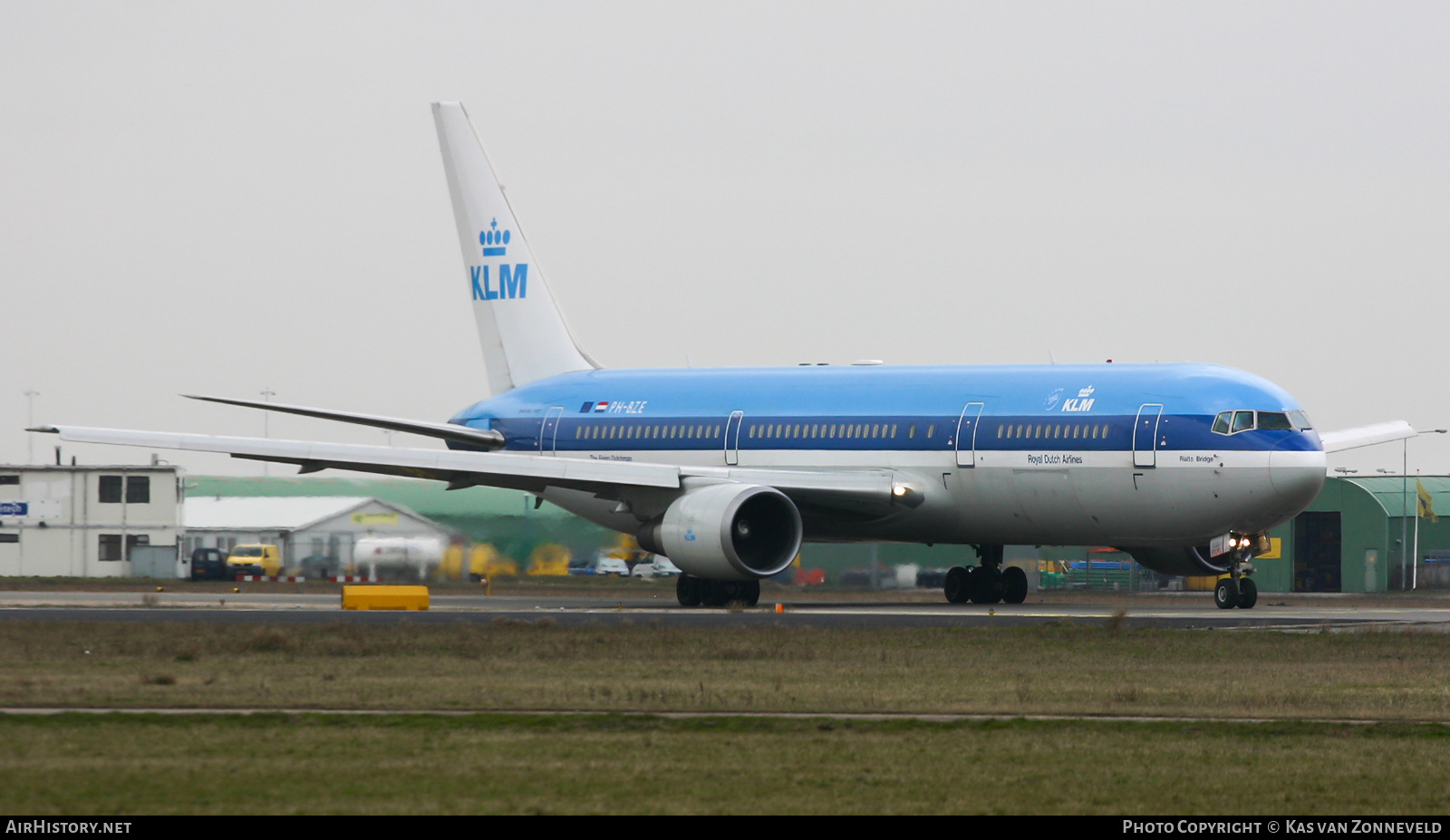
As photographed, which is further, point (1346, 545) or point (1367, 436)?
point (1346, 545)

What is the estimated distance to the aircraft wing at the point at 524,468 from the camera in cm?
3888

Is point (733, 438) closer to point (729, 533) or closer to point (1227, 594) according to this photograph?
point (729, 533)

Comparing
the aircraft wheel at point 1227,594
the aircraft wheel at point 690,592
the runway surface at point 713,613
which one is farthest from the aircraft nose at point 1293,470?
the aircraft wheel at point 690,592

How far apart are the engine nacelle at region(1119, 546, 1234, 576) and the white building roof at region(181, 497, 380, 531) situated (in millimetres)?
31380

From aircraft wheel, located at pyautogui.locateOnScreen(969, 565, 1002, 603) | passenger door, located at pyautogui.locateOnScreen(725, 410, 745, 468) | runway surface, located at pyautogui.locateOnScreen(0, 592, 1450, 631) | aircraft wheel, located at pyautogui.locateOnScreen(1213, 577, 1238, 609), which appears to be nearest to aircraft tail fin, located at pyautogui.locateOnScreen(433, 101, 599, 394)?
runway surface, located at pyautogui.locateOnScreen(0, 592, 1450, 631)

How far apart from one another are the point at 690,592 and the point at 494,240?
1500cm

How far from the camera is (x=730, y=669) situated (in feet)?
76.6

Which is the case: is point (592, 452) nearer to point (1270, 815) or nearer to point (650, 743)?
point (650, 743)

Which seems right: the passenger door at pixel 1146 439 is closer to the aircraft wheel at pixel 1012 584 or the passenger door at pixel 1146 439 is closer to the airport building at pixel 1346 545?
the aircraft wheel at pixel 1012 584

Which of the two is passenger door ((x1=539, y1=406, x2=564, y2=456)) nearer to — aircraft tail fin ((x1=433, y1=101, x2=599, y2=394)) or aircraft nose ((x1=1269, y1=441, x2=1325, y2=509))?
aircraft tail fin ((x1=433, y1=101, x2=599, y2=394))

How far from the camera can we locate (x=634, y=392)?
45.3m

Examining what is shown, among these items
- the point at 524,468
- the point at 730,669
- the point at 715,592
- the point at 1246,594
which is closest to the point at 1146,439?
the point at 1246,594

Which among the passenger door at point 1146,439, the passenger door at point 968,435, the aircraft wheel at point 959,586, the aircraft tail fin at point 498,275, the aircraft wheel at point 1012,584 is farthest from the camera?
the aircraft tail fin at point 498,275

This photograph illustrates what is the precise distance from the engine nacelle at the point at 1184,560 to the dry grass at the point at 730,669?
10.4 meters
